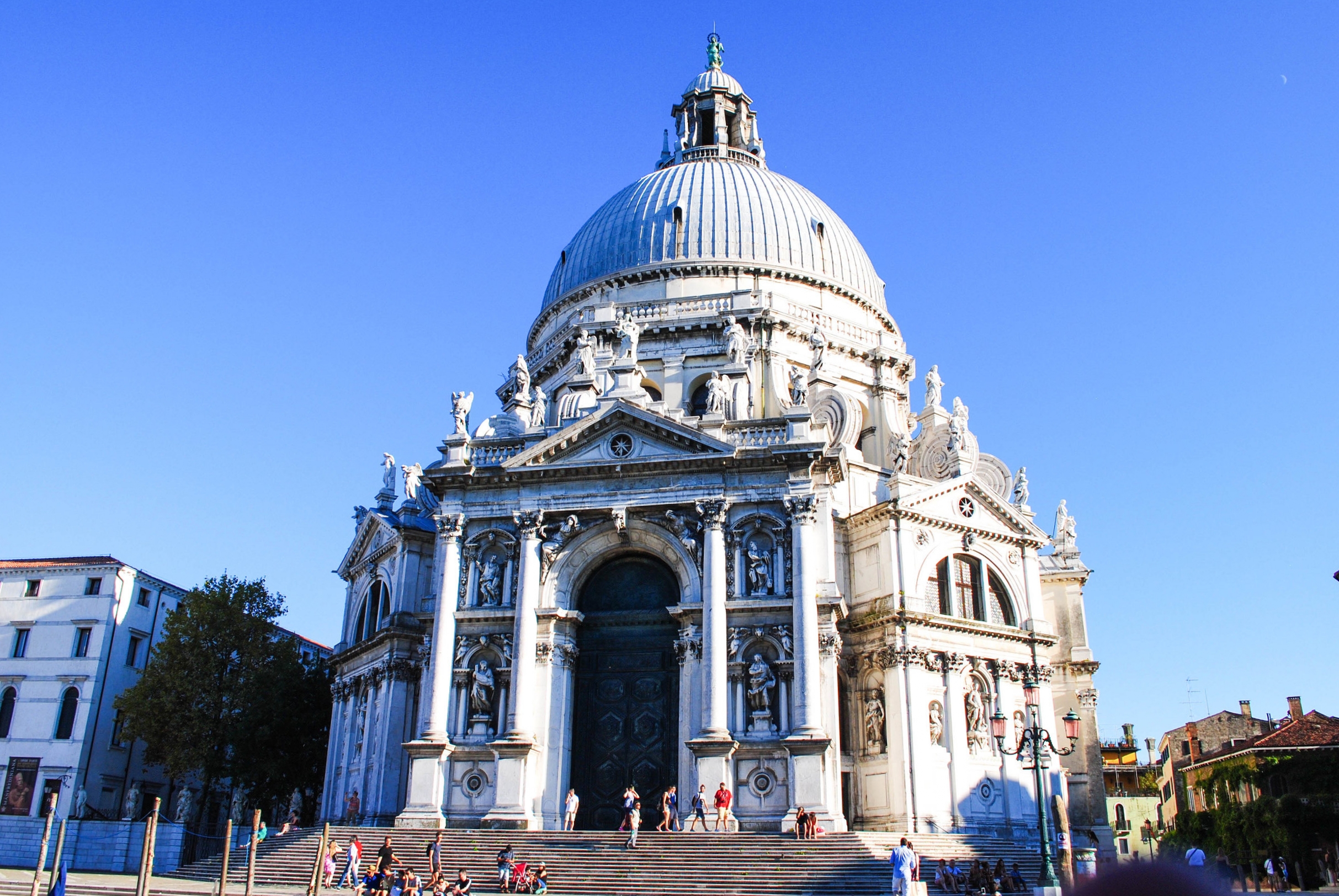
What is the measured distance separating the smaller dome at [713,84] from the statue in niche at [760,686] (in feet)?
101

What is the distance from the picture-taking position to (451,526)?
103ft

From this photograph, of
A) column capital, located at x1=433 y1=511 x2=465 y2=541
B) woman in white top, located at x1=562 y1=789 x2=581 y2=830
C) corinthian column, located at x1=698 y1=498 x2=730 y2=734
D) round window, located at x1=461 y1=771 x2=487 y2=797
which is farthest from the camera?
column capital, located at x1=433 y1=511 x2=465 y2=541

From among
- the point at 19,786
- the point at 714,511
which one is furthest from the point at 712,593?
the point at 19,786

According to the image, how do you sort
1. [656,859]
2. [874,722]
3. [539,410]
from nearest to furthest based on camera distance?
[656,859] < [874,722] < [539,410]

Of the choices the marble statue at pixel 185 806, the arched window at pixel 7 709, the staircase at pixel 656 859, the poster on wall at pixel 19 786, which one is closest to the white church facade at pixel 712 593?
the staircase at pixel 656 859

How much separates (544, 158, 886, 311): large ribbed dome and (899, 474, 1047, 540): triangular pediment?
36.2 ft

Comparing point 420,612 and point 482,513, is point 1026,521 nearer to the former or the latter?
point 482,513

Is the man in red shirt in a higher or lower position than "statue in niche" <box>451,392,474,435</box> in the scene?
lower

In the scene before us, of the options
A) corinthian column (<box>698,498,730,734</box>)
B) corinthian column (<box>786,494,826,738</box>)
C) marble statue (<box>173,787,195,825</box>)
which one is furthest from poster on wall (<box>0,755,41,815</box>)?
corinthian column (<box>786,494,826,738</box>)

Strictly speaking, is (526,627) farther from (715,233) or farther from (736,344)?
(715,233)

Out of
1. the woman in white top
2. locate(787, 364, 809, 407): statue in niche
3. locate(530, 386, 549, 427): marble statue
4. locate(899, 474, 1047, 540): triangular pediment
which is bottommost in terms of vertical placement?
the woman in white top

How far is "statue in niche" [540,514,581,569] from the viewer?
30.6 meters

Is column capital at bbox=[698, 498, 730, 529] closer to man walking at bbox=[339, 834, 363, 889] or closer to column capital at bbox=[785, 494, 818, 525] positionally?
column capital at bbox=[785, 494, 818, 525]

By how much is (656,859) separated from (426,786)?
24.4ft
